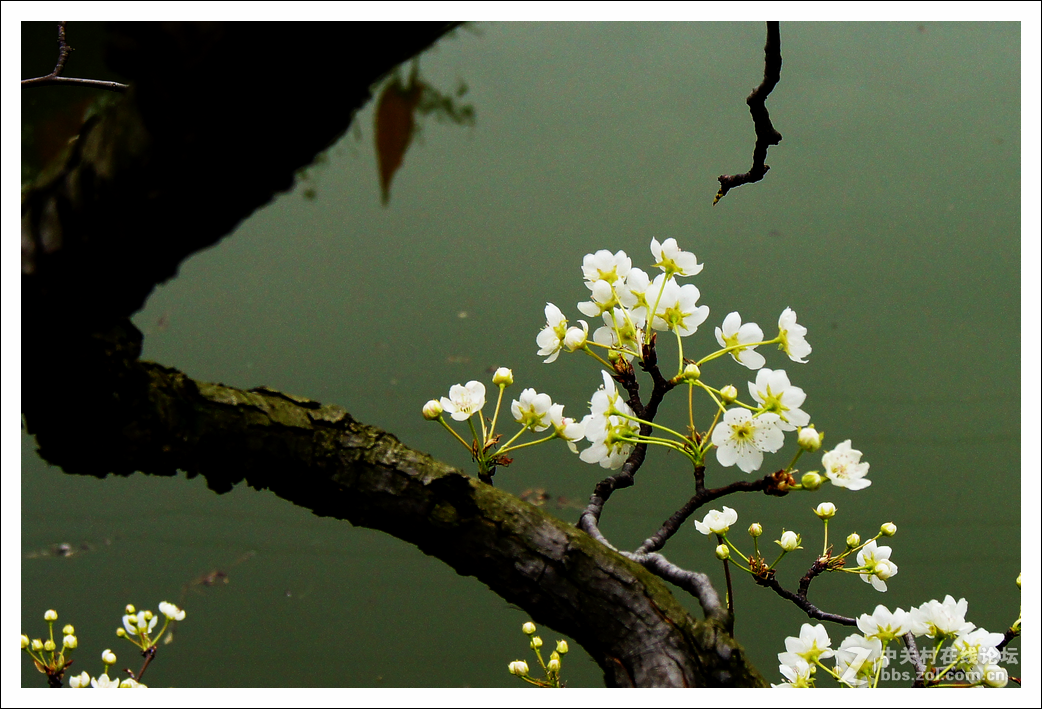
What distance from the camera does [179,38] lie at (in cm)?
19

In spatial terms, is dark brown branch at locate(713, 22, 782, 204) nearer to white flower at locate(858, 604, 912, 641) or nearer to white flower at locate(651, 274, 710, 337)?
white flower at locate(651, 274, 710, 337)

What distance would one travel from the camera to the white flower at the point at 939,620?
11.5 inches

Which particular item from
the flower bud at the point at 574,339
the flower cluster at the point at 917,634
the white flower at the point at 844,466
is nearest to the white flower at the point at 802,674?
→ the flower cluster at the point at 917,634

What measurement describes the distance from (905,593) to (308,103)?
0.77m

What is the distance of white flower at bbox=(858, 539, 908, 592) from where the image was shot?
1.08 feet

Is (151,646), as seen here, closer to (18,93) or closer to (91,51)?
(18,93)

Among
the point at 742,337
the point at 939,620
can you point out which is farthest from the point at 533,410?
the point at 939,620

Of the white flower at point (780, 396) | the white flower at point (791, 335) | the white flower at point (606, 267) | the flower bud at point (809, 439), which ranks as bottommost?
the flower bud at point (809, 439)

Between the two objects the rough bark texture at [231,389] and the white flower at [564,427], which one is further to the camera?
the white flower at [564,427]

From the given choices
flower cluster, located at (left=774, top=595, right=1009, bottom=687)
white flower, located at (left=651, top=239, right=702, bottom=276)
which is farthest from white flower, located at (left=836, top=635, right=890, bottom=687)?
white flower, located at (left=651, top=239, right=702, bottom=276)

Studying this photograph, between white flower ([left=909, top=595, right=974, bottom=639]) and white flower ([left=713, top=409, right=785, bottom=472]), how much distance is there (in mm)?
113

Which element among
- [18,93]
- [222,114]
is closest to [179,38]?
[222,114]

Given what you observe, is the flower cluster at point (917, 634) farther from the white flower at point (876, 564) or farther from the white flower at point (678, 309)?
the white flower at point (678, 309)

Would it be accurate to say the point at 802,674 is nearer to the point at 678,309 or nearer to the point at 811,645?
the point at 811,645
